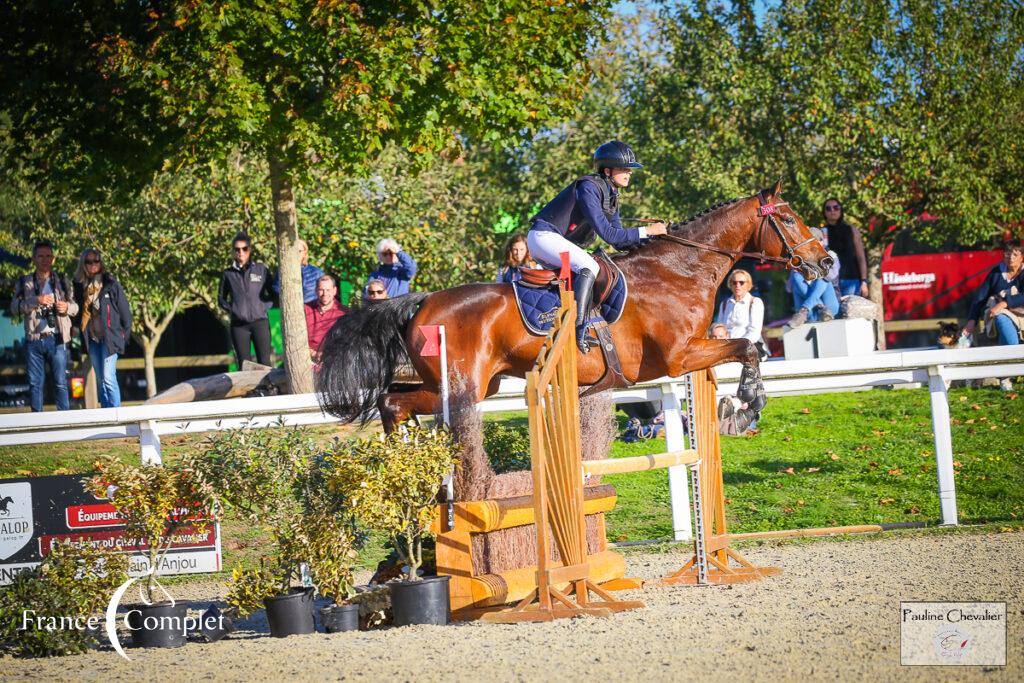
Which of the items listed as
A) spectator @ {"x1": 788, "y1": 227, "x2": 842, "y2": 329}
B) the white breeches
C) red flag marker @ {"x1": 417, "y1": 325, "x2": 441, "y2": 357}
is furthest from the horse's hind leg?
spectator @ {"x1": 788, "y1": 227, "x2": 842, "y2": 329}

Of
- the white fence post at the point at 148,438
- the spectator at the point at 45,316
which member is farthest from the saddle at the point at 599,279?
the spectator at the point at 45,316

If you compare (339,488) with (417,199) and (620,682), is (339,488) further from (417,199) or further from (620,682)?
(417,199)

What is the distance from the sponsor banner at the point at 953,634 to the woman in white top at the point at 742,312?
6.11 metres

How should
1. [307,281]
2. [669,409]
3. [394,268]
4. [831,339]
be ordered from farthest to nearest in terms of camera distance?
[307,281] → [831,339] → [394,268] → [669,409]

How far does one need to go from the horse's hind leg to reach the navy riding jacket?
137cm

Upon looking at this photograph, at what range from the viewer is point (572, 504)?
19.5 feet

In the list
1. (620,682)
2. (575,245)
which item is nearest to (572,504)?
(620,682)

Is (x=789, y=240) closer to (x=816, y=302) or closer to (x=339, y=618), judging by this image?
(x=339, y=618)

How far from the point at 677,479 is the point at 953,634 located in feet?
12.0

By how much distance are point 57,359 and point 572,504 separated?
6.75m

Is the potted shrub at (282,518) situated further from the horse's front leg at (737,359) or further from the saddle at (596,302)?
the horse's front leg at (737,359)

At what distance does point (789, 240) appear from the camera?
781 centimetres

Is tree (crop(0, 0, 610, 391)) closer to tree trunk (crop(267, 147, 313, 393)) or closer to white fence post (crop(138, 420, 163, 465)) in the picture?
tree trunk (crop(267, 147, 313, 393))

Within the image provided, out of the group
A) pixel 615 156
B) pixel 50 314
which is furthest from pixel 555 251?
pixel 50 314
